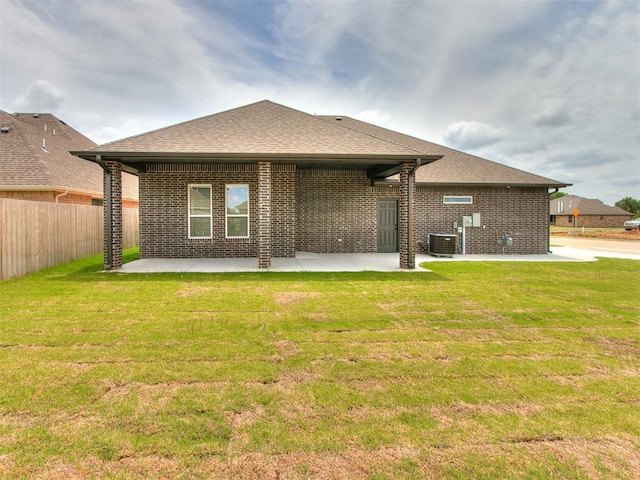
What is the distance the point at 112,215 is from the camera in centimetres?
921

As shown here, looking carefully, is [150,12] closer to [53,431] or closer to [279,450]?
[53,431]

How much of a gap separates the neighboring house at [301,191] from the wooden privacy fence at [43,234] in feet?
6.12

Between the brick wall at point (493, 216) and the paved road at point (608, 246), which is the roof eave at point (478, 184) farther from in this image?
the paved road at point (608, 246)

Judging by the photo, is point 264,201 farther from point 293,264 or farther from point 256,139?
point 293,264

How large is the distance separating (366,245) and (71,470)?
11895 millimetres

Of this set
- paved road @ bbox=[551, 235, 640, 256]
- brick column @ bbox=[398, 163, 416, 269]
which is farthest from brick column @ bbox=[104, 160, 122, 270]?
paved road @ bbox=[551, 235, 640, 256]

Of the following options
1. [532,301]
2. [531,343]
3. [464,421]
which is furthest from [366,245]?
[464,421]

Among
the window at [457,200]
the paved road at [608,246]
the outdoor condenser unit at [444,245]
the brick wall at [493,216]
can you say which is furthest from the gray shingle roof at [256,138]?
the paved road at [608,246]

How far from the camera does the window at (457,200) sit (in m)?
13.8

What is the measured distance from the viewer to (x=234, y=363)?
11.8 ft

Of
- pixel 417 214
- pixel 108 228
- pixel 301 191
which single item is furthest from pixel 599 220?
pixel 108 228

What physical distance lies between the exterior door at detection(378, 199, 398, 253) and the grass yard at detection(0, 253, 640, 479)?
7.32 metres

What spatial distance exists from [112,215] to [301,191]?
250 inches

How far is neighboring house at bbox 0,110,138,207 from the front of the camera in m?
13.1
